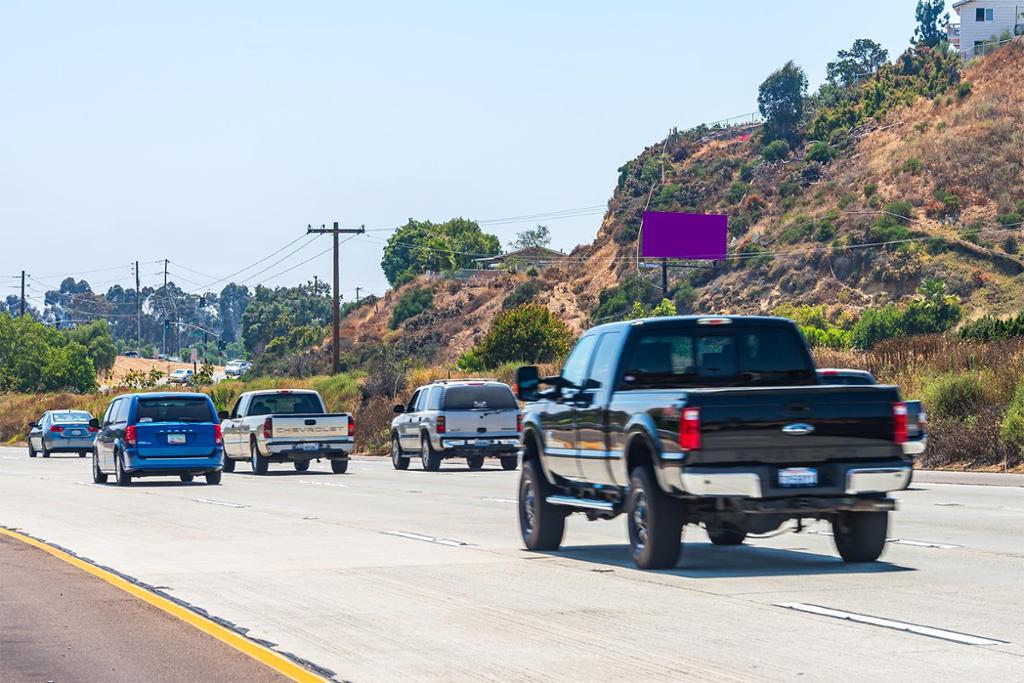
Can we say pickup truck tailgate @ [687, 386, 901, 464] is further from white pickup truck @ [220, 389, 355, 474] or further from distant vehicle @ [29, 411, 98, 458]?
distant vehicle @ [29, 411, 98, 458]

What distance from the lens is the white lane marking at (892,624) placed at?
9.66 metres

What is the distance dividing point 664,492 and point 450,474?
70.2 feet

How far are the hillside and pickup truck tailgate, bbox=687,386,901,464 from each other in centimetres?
7876

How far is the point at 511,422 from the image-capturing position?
1396 inches

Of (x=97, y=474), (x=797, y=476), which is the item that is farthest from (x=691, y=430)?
(x=97, y=474)

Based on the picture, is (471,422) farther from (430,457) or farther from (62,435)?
(62,435)

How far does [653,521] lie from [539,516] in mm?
2593

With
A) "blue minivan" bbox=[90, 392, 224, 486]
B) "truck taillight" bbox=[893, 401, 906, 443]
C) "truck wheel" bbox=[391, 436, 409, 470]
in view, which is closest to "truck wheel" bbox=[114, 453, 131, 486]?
"blue minivan" bbox=[90, 392, 224, 486]

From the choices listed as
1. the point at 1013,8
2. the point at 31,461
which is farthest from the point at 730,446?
the point at 1013,8

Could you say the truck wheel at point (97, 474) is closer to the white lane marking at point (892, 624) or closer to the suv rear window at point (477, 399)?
the suv rear window at point (477, 399)

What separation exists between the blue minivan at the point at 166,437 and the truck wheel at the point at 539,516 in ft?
50.4

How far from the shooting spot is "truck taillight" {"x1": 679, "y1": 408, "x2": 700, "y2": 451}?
1274 centimetres

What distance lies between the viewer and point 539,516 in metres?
15.8

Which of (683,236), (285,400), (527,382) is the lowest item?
(285,400)
